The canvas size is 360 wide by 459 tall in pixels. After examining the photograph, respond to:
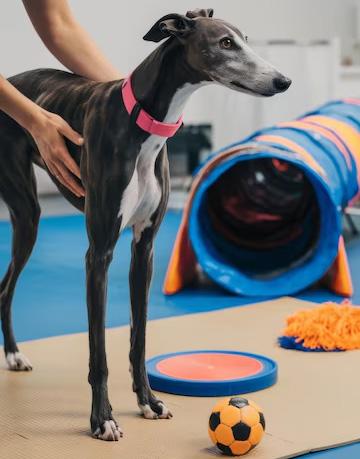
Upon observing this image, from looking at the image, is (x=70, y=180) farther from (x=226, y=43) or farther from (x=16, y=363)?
(x=16, y=363)

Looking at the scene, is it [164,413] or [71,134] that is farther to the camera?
[164,413]

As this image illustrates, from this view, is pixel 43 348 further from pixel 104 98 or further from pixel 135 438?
pixel 104 98

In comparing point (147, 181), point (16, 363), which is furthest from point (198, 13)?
point (16, 363)

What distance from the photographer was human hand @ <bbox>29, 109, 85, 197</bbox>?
229 cm

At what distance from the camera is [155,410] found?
243cm

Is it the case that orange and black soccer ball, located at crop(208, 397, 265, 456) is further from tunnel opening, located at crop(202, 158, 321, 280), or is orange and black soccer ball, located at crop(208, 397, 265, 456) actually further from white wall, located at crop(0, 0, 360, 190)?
white wall, located at crop(0, 0, 360, 190)

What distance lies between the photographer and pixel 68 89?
247 centimetres

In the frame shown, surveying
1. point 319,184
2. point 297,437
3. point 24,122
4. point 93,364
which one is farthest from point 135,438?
point 319,184

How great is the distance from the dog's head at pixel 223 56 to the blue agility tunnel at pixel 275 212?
1.90m

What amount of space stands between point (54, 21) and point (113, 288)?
1925 millimetres

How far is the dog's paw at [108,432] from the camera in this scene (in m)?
2.23

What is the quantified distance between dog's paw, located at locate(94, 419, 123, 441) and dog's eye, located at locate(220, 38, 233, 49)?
3.35ft

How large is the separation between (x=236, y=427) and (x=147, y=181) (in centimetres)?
68

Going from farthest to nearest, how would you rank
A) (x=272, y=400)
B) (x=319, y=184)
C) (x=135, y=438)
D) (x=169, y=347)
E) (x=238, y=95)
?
(x=238, y=95) < (x=319, y=184) < (x=169, y=347) < (x=272, y=400) < (x=135, y=438)
